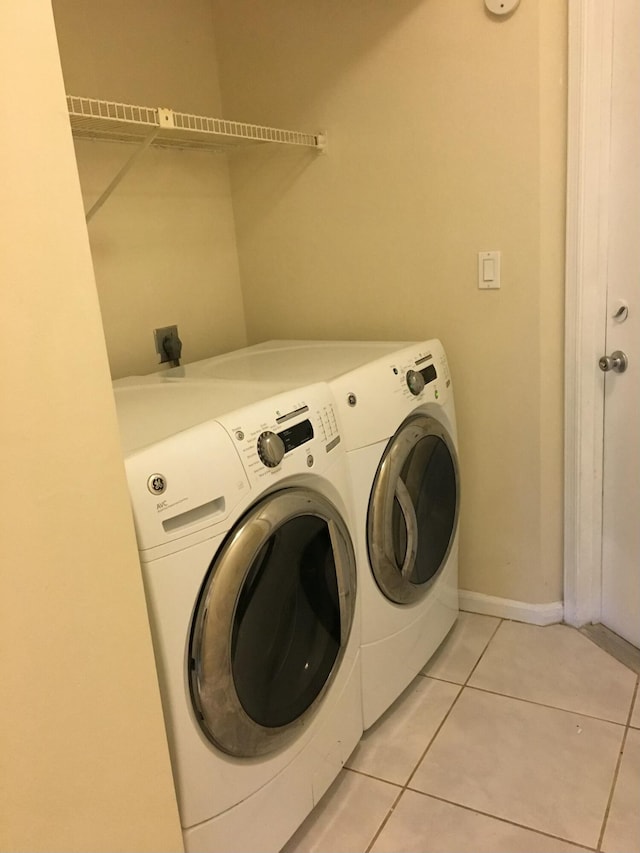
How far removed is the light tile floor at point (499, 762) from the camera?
1.39m

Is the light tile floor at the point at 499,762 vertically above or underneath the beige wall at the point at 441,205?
underneath

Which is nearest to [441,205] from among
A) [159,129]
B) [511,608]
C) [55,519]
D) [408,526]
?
[159,129]

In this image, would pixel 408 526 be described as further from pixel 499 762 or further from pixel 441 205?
pixel 441 205

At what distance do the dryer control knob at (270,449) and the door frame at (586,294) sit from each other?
40.3 inches

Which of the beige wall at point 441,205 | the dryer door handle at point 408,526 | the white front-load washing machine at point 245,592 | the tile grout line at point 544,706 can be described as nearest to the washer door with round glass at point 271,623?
the white front-load washing machine at point 245,592

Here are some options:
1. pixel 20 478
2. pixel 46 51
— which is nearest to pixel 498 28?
pixel 46 51

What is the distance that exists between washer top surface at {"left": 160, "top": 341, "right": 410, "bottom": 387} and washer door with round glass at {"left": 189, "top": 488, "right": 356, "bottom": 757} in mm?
339

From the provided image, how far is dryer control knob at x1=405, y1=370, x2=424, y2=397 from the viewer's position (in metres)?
1.68

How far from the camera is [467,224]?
1.90 metres

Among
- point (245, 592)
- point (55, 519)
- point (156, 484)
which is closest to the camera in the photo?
point (55, 519)

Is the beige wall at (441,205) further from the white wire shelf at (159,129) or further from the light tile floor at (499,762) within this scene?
the light tile floor at (499,762)

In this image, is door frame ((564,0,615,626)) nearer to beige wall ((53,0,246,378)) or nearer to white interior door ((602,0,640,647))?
white interior door ((602,0,640,647))

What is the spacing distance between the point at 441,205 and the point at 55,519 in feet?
4.86

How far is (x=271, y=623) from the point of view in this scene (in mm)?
1206
